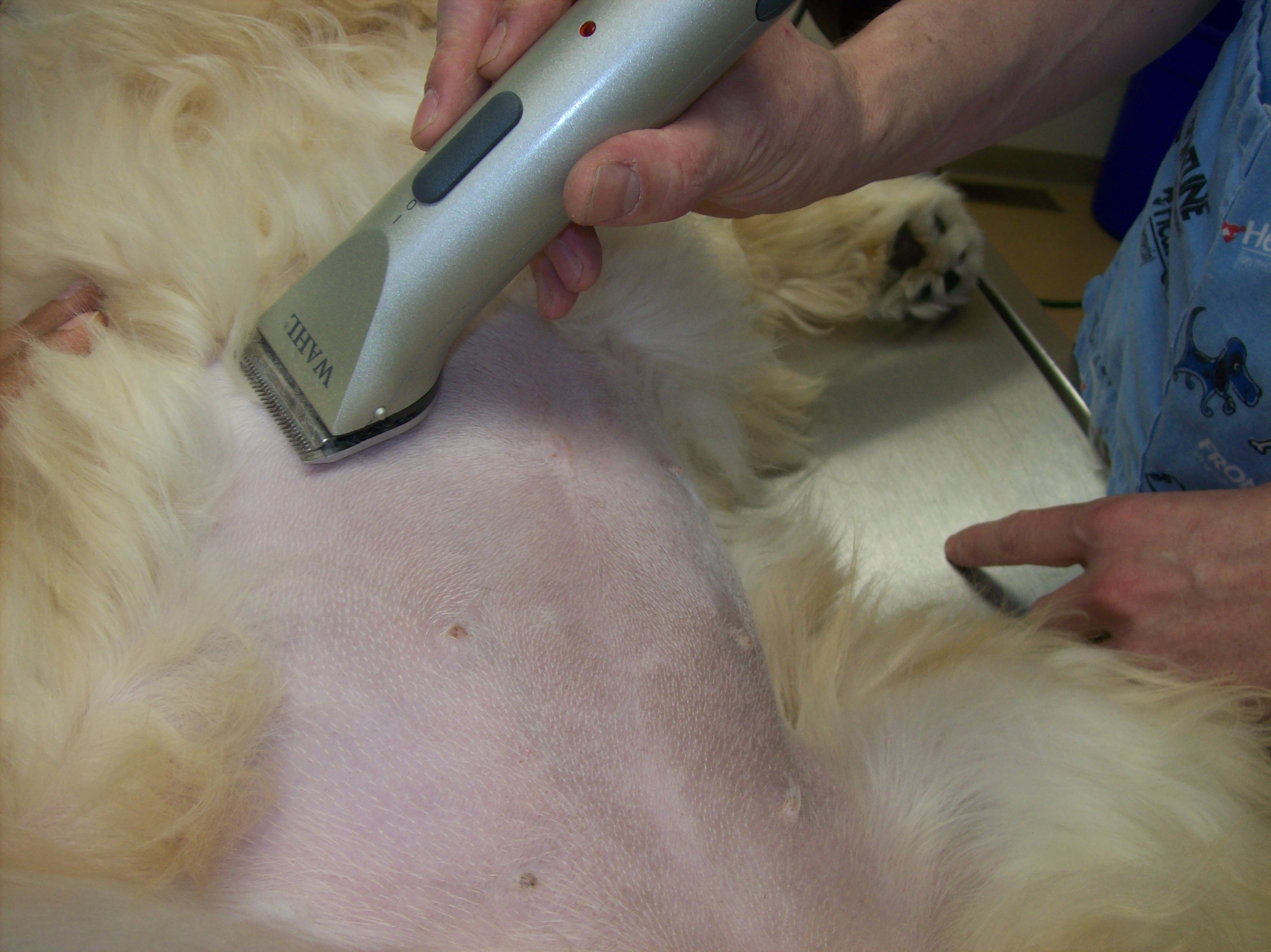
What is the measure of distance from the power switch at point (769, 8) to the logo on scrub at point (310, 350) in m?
0.29

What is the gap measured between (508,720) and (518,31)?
15.2 inches

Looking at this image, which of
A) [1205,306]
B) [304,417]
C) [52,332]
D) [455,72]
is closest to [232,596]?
[304,417]

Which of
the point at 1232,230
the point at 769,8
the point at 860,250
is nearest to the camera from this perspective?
the point at 769,8

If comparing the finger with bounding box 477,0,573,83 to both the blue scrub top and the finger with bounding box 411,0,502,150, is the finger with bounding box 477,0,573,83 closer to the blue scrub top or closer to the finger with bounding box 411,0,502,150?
the finger with bounding box 411,0,502,150

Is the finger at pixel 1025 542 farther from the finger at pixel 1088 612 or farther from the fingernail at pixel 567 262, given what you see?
the fingernail at pixel 567 262

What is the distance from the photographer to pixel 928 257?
0.92 m

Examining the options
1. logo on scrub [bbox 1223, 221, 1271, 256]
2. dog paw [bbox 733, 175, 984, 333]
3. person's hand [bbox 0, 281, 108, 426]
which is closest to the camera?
person's hand [bbox 0, 281, 108, 426]

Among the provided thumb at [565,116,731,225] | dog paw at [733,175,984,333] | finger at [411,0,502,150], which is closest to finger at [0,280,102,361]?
finger at [411,0,502,150]

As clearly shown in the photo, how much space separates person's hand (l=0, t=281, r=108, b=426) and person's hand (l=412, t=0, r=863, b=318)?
0.78 feet

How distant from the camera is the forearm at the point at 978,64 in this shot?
1.97 ft

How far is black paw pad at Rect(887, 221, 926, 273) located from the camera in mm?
914

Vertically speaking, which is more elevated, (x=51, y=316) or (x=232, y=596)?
(x=51, y=316)

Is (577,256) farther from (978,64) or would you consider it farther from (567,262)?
(978,64)

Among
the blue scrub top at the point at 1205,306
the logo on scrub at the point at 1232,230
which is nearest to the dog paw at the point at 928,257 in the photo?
the blue scrub top at the point at 1205,306
